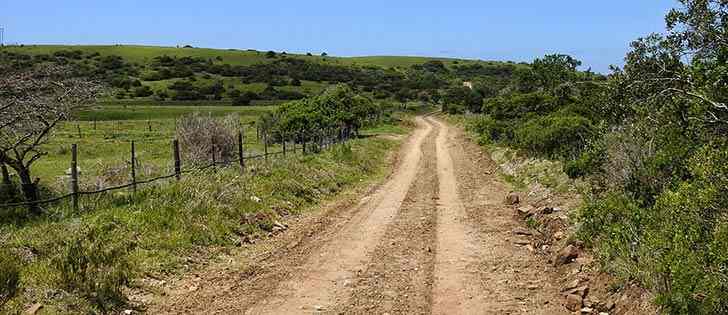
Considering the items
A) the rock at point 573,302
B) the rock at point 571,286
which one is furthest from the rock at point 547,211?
the rock at point 573,302

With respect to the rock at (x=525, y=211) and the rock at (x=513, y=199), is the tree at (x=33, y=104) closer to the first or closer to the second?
the rock at (x=525, y=211)

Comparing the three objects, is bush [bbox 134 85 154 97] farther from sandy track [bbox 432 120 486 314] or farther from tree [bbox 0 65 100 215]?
sandy track [bbox 432 120 486 314]

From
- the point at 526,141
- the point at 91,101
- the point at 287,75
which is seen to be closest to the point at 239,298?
the point at 91,101

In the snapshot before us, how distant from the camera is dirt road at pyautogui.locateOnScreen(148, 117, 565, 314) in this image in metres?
8.62

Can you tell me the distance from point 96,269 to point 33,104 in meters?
7.16

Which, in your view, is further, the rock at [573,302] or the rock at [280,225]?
the rock at [280,225]

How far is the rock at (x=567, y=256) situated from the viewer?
1038cm

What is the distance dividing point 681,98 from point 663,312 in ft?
15.4

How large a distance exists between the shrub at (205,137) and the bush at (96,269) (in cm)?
1466

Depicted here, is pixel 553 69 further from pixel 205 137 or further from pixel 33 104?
pixel 33 104

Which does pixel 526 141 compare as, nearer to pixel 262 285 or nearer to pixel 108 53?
pixel 262 285

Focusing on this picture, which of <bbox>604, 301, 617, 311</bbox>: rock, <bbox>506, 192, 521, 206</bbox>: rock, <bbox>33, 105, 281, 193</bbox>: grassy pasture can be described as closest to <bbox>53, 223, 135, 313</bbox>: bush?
<bbox>604, 301, 617, 311</bbox>: rock

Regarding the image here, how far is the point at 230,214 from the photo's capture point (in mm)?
13609

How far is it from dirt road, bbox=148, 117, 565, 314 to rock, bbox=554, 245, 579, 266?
12.4 inches
